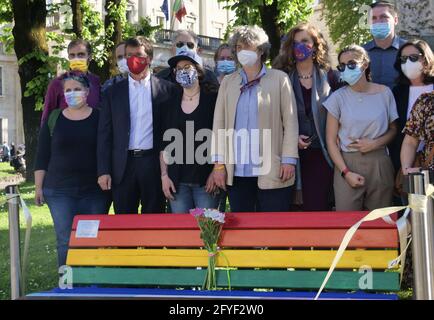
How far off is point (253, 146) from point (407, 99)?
1379 millimetres

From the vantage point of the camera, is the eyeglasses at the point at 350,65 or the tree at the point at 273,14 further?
the tree at the point at 273,14

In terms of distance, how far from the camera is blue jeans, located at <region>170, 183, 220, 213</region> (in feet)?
18.2

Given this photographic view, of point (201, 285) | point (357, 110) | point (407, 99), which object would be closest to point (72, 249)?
point (201, 285)

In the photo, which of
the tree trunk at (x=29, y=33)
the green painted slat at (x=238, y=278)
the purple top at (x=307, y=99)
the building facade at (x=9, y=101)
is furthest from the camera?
the building facade at (x=9, y=101)

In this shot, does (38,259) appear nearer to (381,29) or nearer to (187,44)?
(187,44)

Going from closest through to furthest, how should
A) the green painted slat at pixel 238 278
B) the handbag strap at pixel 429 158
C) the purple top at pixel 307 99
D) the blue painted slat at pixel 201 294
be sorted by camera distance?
the blue painted slat at pixel 201 294, the green painted slat at pixel 238 278, the handbag strap at pixel 429 158, the purple top at pixel 307 99

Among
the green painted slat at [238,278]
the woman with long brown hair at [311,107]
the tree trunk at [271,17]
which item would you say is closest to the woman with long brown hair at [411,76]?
the woman with long brown hair at [311,107]

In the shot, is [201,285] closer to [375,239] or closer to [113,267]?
[113,267]

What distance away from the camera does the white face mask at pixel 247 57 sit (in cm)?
519

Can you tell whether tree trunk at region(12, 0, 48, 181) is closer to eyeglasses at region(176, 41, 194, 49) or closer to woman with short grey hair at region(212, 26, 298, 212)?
eyeglasses at region(176, 41, 194, 49)

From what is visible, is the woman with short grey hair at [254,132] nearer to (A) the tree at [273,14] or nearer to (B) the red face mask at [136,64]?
(B) the red face mask at [136,64]

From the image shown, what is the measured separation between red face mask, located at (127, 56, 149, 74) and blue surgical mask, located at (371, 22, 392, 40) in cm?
209

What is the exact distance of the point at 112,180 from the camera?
18.5ft

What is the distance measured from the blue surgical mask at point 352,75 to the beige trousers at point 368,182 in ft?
1.93
